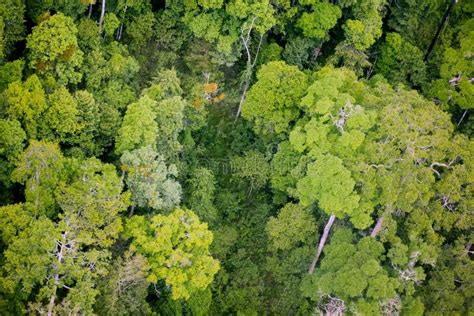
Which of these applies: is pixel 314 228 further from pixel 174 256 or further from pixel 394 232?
pixel 174 256

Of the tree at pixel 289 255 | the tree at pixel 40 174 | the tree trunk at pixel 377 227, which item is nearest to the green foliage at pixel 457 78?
the tree trunk at pixel 377 227

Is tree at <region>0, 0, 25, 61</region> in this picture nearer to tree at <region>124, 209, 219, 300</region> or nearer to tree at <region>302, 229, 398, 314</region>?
tree at <region>124, 209, 219, 300</region>

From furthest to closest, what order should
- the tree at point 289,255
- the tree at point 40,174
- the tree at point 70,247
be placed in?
1. the tree at point 289,255
2. the tree at point 40,174
3. the tree at point 70,247

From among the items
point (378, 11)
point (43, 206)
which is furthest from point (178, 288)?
point (378, 11)

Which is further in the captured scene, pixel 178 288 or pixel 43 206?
pixel 178 288

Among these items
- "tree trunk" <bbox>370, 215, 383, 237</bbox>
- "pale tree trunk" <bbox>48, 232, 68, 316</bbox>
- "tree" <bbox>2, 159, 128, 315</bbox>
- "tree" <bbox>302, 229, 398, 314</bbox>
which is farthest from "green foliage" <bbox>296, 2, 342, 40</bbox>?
"pale tree trunk" <bbox>48, 232, 68, 316</bbox>

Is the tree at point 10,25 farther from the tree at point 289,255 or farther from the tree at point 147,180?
the tree at point 289,255
